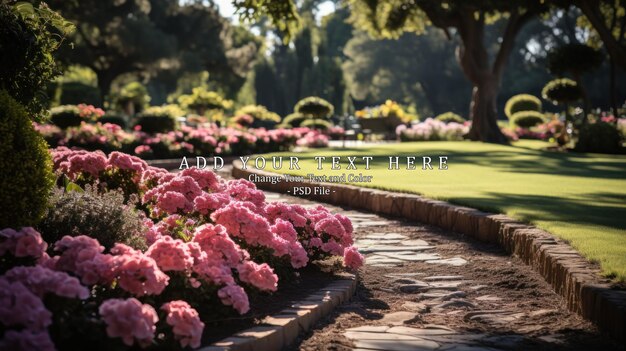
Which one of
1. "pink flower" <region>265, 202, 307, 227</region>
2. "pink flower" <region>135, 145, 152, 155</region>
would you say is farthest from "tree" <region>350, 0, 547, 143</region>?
"pink flower" <region>265, 202, 307, 227</region>

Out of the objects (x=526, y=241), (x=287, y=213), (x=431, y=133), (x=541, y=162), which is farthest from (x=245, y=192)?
(x=431, y=133)

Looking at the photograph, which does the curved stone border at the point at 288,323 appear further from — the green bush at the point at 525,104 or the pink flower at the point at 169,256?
the green bush at the point at 525,104

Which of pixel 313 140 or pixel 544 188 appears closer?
pixel 544 188

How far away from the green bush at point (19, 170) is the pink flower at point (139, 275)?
3.65 feet

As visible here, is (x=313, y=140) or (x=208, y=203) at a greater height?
(x=313, y=140)

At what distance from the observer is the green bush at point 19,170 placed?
452 centimetres

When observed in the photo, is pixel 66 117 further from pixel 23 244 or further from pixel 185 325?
pixel 185 325

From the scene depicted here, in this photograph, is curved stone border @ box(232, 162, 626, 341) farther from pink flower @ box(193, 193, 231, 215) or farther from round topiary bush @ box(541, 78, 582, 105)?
round topiary bush @ box(541, 78, 582, 105)

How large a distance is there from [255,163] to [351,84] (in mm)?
55314

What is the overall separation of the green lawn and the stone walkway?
1.83 feet

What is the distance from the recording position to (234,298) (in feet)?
13.9

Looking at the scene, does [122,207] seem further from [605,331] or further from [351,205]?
[351,205]

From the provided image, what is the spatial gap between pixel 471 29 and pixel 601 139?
23.2 ft

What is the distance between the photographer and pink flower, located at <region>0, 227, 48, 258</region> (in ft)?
12.9
